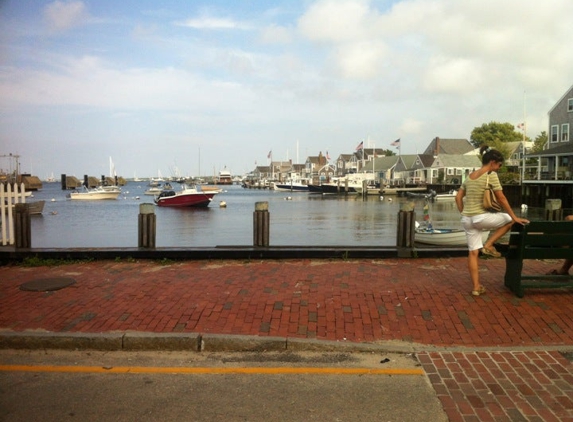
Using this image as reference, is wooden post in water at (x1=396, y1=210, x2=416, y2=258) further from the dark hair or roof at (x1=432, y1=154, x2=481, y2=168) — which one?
roof at (x1=432, y1=154, x2=481, y2=168)

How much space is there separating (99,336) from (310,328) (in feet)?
8.07

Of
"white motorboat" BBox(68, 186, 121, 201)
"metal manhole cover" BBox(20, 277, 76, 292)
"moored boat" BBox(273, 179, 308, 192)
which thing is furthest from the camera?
"moored boat" BBox(273, 179, 308, 192)

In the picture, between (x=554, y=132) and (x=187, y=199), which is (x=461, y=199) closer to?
(x=187, y=199)

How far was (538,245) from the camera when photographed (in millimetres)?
6957

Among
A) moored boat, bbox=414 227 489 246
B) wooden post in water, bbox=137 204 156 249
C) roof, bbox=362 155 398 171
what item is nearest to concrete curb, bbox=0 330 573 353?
wooden post in water, bbox=137 204 156 249

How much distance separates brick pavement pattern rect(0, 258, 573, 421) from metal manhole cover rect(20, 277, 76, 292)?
0.17 meters

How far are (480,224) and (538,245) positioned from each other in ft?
2.96

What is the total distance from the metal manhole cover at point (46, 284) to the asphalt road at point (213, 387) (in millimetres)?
2172

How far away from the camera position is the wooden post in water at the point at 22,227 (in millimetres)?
10500

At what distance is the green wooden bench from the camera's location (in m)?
6.78

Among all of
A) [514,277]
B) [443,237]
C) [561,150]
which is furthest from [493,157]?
[561,150]

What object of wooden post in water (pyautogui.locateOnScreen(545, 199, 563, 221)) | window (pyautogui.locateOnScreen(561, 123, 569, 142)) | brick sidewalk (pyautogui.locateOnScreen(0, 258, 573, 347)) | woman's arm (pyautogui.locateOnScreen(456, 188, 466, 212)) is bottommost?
brick sidewalk (pyautogui.locateOnScreen(0, 258, 573, 347))

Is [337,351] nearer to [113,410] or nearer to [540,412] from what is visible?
[540,412]

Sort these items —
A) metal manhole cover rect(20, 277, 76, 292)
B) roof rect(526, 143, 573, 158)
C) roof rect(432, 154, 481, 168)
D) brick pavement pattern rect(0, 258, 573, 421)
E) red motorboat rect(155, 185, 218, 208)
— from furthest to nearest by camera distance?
roof rect(432, 154, 481, 168), red motorboat rect(155, 185, 218, 208), roof rect(526, 143, 573, 158), metal manhole cover rect(20, 277, 76, 292), brick pavement pattern rect(0, 258, 573, 421)
